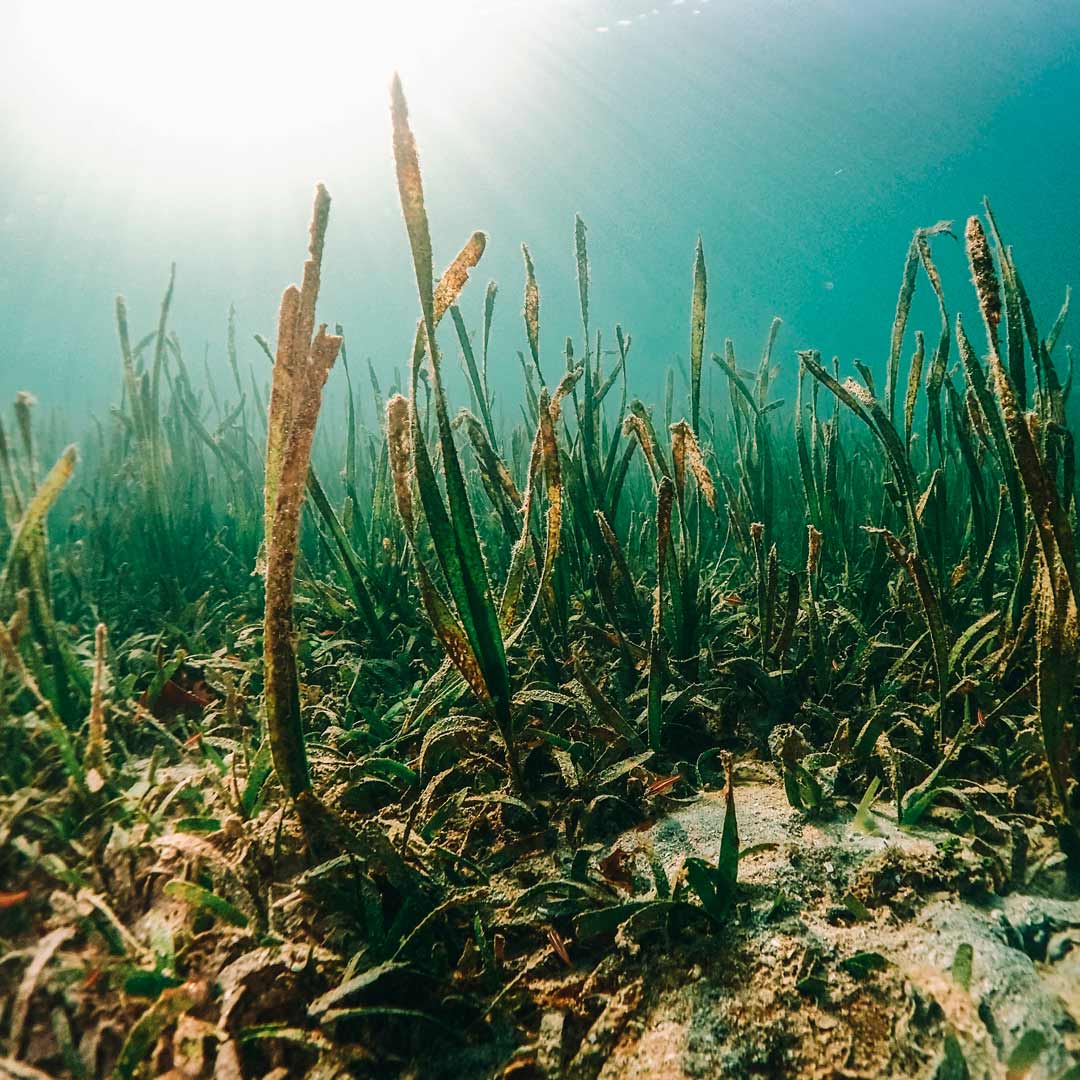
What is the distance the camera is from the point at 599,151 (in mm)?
50844

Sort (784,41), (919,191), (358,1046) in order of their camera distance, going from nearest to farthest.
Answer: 1. (358,1046)
2. (784,41)
3. (919,191)

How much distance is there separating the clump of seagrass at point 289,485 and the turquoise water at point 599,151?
2542 centimetres

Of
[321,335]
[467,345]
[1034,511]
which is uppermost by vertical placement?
[467,345]

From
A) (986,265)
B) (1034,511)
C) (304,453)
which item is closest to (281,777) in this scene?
(304,453)

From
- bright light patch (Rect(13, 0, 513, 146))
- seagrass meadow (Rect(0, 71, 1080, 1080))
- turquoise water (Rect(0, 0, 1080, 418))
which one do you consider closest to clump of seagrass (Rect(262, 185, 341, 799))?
seagrass meadow (Rect(0, 71, 1080, 1080))

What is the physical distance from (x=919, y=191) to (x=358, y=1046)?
7142 cm

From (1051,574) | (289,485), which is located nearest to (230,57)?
(289,485)

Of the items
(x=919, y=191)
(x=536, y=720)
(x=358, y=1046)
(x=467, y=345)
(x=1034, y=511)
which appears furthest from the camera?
(x=919, y=191)

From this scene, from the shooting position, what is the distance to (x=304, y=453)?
2.37ft

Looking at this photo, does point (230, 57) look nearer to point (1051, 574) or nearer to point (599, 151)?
point (599, 151)

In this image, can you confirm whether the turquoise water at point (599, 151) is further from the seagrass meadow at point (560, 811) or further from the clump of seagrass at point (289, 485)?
the clump of seagrass at point (289, 485)

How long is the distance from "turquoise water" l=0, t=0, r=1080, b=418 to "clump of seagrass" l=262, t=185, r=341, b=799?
25.4 metres

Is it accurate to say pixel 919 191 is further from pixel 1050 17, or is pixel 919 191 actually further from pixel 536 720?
pixel 536 720

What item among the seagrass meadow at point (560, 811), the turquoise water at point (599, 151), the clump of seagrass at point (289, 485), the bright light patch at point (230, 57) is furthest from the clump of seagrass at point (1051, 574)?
the bright light patch at point (230, 57)
